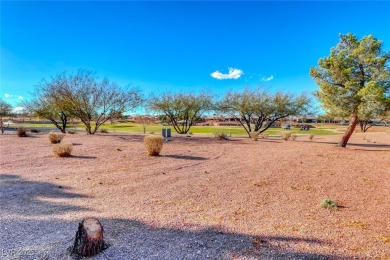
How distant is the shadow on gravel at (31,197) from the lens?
5.05 metres

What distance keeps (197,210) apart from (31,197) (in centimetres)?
391

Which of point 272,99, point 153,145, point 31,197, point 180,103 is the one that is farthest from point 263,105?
point 31,197

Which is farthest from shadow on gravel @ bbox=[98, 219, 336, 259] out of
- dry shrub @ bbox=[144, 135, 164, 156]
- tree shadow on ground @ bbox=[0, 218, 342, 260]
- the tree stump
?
dry shrub @ bbox=[144, 135, 164, 156]

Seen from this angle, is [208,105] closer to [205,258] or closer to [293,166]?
[293,166]

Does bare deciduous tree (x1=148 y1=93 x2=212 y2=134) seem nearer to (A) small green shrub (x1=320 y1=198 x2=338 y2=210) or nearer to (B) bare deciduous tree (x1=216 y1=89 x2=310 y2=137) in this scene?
(B) bare deciduous tree (x1=216 y1=89 x2=310 y2=137)

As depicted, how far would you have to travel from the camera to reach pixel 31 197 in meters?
5.99

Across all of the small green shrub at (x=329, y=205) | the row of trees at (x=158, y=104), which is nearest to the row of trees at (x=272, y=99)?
the row of trees at (x=158, y=104)

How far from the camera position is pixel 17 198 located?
19.2 ft

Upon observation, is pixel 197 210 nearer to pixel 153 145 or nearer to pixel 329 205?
pixel 329 205

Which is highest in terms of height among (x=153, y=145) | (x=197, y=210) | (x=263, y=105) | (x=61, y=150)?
(x=263, y=105)

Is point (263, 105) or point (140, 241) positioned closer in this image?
point (140, 241)

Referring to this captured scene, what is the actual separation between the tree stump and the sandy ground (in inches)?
5.5

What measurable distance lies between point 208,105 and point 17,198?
26.7 m

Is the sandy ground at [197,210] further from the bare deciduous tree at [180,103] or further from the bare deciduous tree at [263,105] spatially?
the bare deciduous tree at [180,103]
